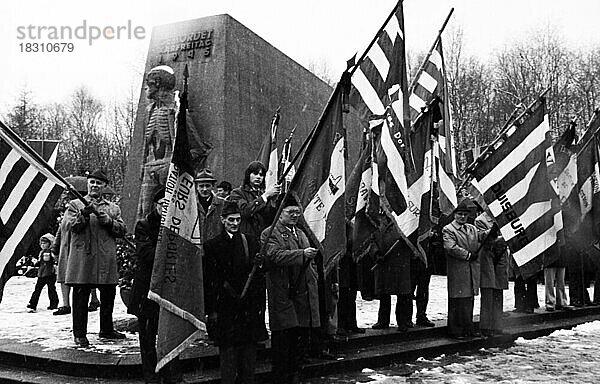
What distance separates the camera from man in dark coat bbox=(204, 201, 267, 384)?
522cm

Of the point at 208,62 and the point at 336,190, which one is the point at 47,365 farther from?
the point at 208,62

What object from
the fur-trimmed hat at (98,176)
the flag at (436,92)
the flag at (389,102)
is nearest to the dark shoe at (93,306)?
the fur-trimmed hat at (98,176)

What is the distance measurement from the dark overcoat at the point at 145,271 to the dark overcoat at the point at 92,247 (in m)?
1.79

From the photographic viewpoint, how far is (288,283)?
19.5 ft

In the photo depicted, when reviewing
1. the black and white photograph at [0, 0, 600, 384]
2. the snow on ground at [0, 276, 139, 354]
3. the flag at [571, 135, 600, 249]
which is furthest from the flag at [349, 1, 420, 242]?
the flag at [571, 135, 600, 249]

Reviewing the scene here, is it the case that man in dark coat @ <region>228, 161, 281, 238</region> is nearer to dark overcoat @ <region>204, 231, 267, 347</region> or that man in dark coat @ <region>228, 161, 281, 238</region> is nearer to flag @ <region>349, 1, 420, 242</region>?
dark overcoat @ <region>204, 231, 267, 347</region>

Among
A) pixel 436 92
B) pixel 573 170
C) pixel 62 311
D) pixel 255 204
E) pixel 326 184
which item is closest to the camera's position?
pixel 326 184

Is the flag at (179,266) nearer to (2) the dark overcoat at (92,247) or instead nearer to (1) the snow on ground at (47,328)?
(1) the snow on ground at (47,328)

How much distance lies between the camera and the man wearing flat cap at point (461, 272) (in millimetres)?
9016

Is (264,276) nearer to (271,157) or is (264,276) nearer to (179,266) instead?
(179,266)

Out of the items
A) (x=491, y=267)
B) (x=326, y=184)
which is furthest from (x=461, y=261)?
(x=326, y=184)

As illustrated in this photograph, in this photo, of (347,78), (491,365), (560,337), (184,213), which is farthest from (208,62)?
(560,337)

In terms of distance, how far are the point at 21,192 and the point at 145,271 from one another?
141 cm

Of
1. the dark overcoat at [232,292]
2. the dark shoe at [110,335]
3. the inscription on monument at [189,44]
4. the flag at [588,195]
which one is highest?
the inscription on monument at [189,44]
